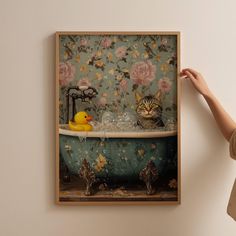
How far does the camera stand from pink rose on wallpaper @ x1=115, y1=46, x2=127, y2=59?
1.59 metres

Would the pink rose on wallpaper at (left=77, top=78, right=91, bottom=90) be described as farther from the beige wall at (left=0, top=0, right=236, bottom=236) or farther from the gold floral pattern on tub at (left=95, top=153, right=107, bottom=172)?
the gold floral pattern on tub at (left=95, top=153, right=107, bottom=172)

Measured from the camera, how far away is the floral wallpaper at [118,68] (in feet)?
5.21

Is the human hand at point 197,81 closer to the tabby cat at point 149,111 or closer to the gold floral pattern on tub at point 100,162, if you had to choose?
the tabby cat at point 149,111

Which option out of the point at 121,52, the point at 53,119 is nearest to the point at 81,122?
the point at 53,119

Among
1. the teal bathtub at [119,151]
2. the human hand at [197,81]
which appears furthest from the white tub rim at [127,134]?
the human hand at [197,81]

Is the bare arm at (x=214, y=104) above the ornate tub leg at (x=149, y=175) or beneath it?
above

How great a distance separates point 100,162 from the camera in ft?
5.25

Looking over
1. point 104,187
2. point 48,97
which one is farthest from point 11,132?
point 104,187

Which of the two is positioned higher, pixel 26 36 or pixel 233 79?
pixel 26 36

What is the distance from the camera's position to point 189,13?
5.24ft

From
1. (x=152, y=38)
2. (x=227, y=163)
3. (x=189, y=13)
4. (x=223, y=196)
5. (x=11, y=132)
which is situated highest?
(x=189, y=13)

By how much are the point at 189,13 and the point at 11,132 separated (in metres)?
0.95

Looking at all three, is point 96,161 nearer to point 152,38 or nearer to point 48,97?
point 48,97

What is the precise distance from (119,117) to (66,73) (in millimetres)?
304
